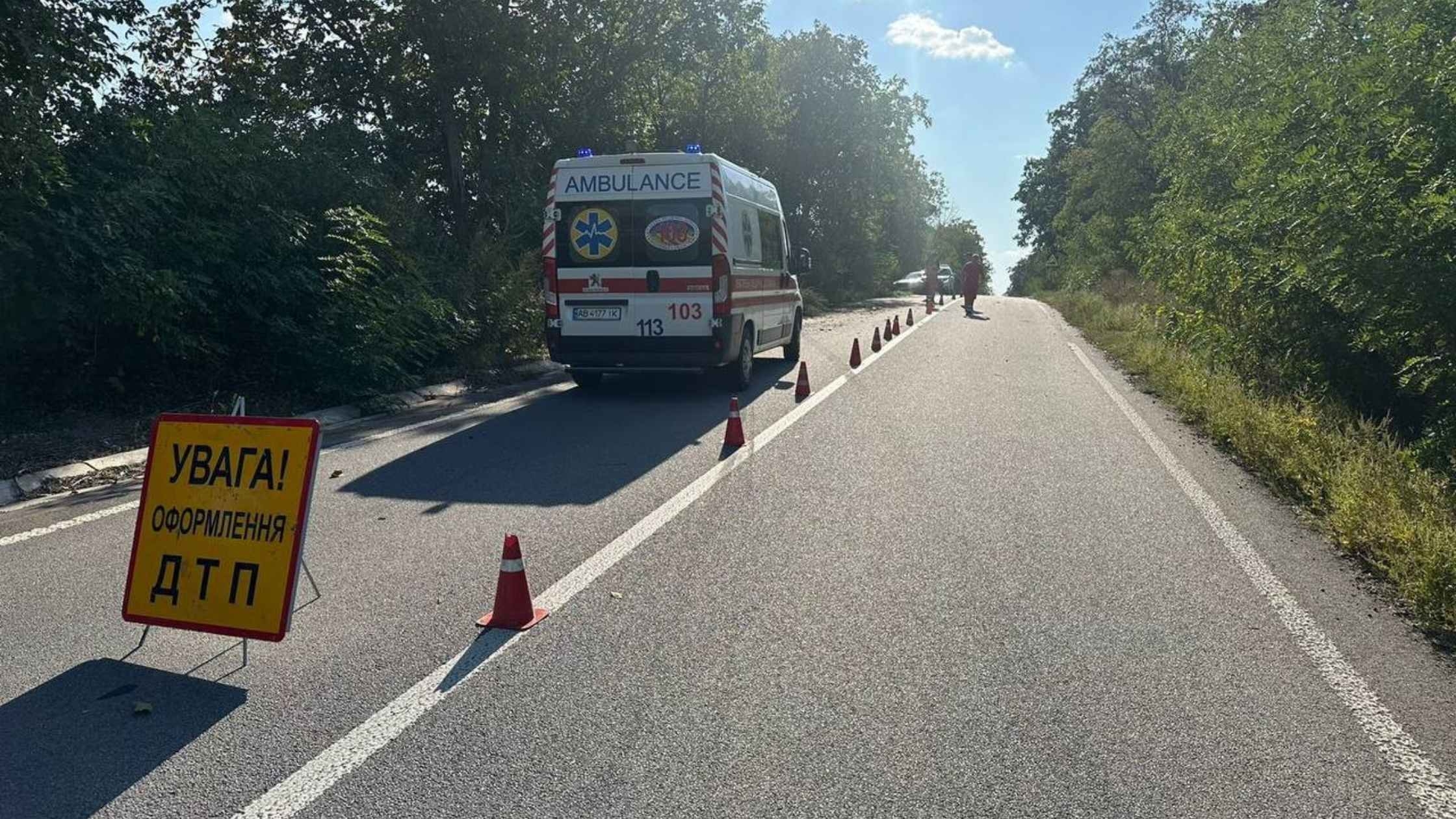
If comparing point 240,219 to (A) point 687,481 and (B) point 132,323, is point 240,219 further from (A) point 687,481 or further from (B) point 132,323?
(A) point 687,481

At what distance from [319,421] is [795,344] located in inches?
385

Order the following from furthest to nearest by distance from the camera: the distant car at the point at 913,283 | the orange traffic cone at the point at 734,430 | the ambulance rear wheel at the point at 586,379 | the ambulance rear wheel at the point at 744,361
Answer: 1. the distant car at the point at 913,283
2. the ambulance rear wheel at the point at 586,379
3. the ambulance rear wheel at the point at 744,361
4. the orange traffic cone at the point at 734,430

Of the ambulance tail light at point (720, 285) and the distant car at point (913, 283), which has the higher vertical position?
the ambulance tail light at point (720, 285)

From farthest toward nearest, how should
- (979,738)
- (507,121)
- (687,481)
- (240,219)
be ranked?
(507,121)
(240,219)
(687,481)
(979,738)

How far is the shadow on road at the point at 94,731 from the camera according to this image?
3221 mm

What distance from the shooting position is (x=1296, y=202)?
30.8 ft

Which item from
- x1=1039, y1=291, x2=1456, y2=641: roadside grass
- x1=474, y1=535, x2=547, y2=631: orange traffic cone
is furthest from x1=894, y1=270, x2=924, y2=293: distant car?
x1=474, y1=535, x2=547, y2=631: orange traffic cone

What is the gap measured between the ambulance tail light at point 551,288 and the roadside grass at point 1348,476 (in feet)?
23.3

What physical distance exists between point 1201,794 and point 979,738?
0.72 metres

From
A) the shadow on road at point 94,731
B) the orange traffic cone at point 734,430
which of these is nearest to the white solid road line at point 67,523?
the shadow on road at point 94,731

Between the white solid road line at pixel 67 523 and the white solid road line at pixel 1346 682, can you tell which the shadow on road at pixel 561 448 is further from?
the white solid road line at pixel 1346 682

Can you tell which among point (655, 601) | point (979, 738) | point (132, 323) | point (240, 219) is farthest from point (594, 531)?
point (240, 219)

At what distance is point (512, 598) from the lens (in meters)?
4.64

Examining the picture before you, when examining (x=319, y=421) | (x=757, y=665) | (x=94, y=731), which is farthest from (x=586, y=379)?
(x=94, y=731)
